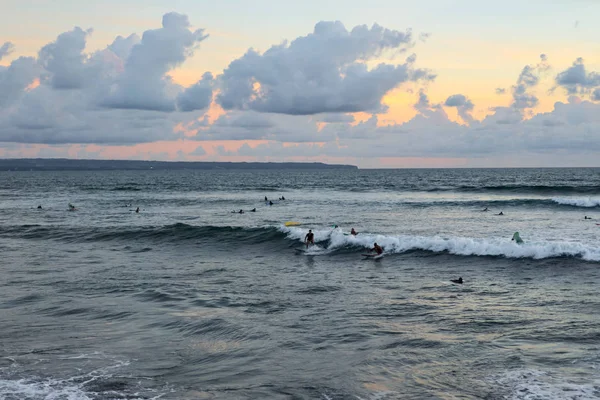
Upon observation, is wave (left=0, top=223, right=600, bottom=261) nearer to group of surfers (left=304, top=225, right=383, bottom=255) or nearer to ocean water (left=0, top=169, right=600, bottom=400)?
ocean water (left=0, top=169, right=600, bottom=400)

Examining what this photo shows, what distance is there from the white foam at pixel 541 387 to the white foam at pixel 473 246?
17922 millimetres

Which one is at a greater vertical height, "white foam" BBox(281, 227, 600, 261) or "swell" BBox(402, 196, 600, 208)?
"swell" BBox(402, 196, 600, 208)

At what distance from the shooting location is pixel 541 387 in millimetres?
12508

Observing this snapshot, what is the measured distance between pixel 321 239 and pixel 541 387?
26.5 m

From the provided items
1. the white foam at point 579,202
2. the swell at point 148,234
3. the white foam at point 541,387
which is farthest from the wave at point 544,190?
the white foam at point 541,387

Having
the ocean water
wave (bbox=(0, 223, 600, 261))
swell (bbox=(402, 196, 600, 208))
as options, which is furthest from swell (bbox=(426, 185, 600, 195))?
wave (bbox=(0, 223, 600, 261))

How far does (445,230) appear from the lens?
4344cm

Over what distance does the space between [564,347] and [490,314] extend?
12.2 ft

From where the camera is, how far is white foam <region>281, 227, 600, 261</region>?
97.9 ft

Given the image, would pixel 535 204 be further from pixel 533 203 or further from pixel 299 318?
pixel 299 318

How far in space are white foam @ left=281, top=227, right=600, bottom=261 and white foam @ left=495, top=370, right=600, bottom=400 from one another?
17922mm

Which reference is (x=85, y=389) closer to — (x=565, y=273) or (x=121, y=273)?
(x=121, y=273)

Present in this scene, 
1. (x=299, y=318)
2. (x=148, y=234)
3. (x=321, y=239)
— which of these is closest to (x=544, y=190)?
(x=321, y=239)

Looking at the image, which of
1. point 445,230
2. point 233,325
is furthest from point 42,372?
point 445,230
